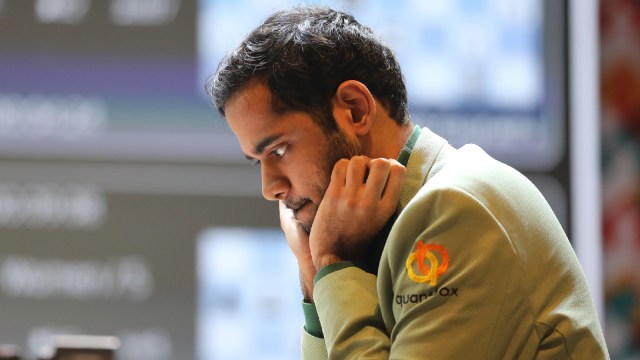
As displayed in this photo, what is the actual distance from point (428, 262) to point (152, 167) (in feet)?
6.96

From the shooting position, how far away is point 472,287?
1603 mm

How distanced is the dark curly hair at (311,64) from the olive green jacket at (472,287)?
0.30m

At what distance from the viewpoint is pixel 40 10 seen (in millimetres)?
3652

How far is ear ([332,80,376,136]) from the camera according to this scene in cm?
190

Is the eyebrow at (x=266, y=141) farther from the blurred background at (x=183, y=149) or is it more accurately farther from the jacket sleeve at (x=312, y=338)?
the blurred background at (x=183, y=149)

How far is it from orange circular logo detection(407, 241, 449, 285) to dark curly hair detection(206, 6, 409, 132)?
0.37m

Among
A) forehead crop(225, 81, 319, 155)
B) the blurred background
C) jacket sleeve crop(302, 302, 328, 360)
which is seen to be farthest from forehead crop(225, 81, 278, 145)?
the blurred background

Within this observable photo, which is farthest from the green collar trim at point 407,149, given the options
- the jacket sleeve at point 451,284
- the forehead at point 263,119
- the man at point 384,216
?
Result: the jacket sleeve at point 451,284

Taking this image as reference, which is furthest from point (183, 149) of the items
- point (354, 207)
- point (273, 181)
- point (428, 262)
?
point (428, 262)

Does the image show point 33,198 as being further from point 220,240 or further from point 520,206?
point 520,206

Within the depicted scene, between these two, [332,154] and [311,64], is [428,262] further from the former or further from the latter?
[311,64]

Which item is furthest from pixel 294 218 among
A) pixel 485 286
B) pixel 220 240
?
pixel 220 240

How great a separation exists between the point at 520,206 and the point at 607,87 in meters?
2.24

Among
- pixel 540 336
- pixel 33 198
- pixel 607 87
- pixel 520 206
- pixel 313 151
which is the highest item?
pixel 607 87
